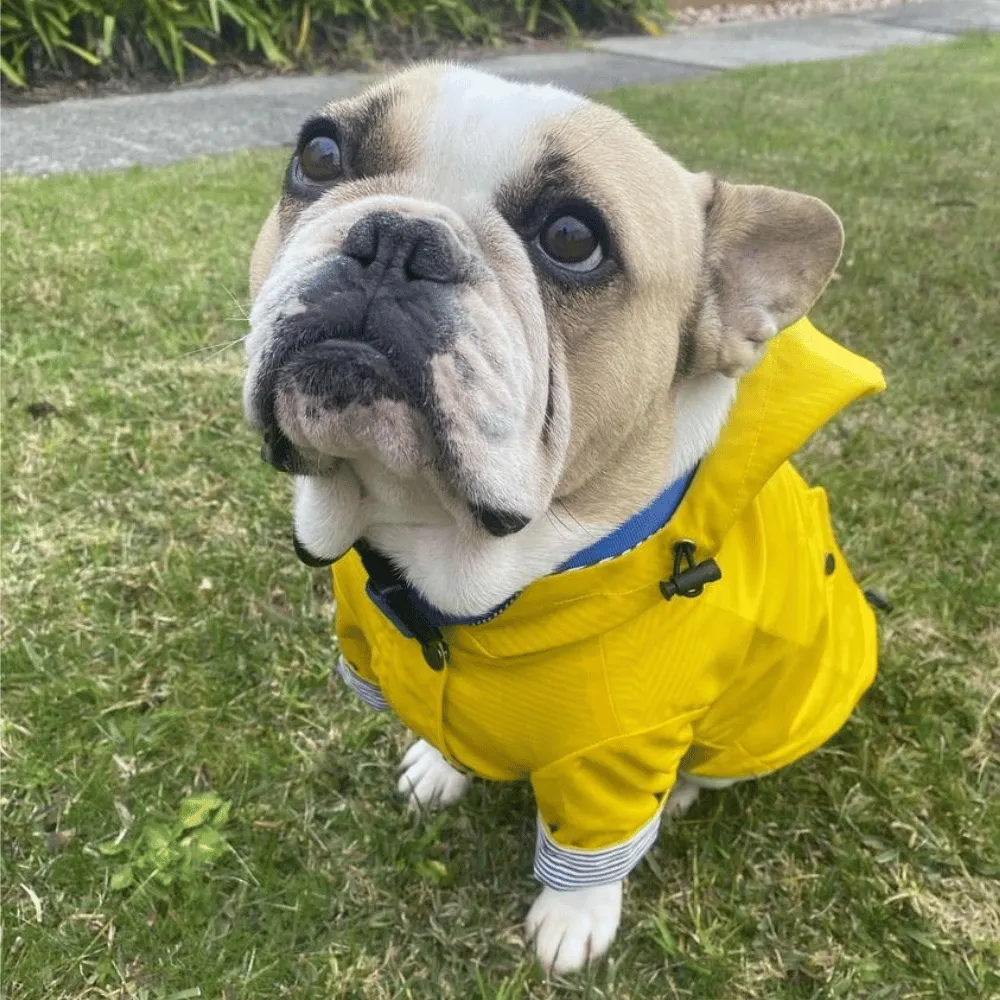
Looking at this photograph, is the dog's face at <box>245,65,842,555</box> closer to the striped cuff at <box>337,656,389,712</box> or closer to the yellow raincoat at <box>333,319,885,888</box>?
the yellow raincoat at <box>333,319,885,888</box>

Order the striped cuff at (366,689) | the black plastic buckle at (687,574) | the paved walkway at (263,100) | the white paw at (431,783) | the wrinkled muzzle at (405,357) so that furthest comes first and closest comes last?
the paved walkway at (263,100) → the white paw at (431,783) → the striped cuff at (366,689) → the black plastic buckle at (687,574) → the wrinkled muzzle at (405,357)

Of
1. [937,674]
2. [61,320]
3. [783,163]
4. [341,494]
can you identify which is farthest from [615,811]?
[783,163]

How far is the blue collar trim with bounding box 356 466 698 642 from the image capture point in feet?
6.27

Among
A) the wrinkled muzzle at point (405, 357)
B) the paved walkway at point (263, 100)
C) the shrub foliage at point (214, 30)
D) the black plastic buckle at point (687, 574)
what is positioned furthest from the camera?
the shrub foliage at point (214, 30)

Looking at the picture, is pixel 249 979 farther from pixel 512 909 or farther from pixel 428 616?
pixel 428 616

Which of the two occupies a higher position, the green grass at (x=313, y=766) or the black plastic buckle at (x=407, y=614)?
the black plastic buckle at (x=407, y=614)

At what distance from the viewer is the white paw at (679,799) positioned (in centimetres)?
259

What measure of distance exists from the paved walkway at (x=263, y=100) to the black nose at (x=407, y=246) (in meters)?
3.58

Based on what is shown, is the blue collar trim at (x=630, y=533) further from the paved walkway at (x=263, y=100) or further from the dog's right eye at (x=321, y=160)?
the paved walkway at (x=263, y=100)

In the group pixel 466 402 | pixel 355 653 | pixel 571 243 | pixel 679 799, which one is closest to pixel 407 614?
pixel 355 653

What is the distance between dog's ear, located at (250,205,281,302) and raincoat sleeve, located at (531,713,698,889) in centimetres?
120

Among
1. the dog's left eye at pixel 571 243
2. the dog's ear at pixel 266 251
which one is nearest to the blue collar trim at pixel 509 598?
the dog's left eye at pixel 571 243

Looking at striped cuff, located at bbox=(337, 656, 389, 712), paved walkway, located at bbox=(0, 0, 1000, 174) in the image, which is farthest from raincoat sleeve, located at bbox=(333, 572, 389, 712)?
paved walkway, located at bbox=(0, 0, 1000, 174)

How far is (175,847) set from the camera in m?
2.40
